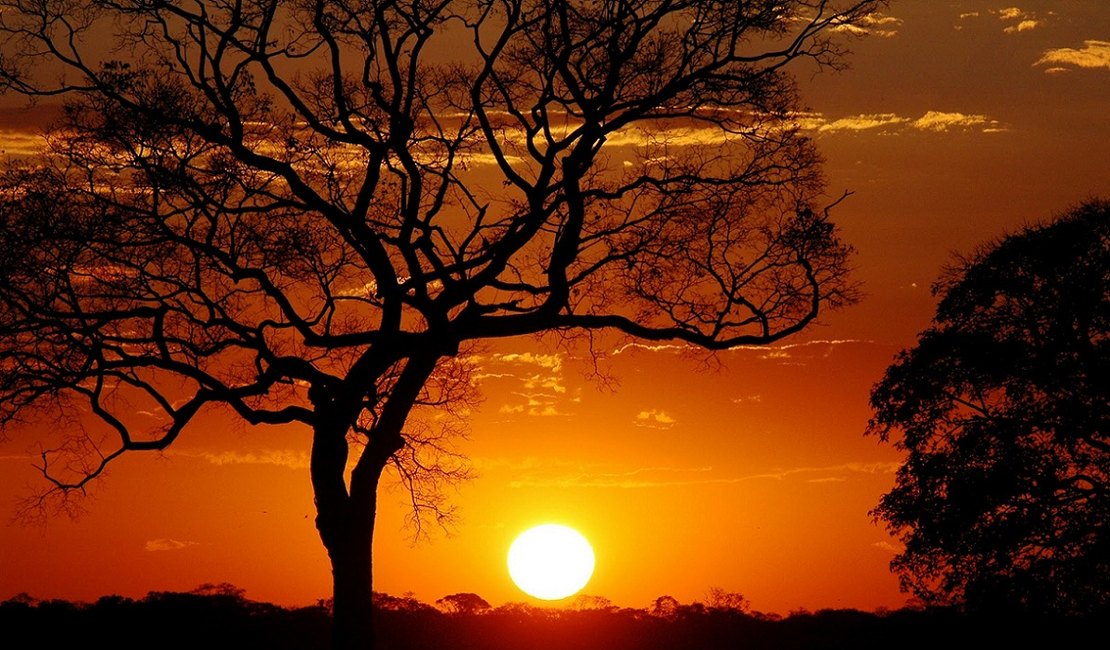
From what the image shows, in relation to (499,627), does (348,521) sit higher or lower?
higher

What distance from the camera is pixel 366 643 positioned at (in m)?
20.1

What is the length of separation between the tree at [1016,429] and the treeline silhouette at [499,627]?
89cm

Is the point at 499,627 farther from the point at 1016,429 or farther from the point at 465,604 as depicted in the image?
the point at 1016,429

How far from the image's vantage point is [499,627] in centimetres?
2453

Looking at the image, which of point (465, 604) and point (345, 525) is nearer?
point (345, 525)

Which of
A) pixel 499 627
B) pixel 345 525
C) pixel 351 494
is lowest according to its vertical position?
pixel 499 627

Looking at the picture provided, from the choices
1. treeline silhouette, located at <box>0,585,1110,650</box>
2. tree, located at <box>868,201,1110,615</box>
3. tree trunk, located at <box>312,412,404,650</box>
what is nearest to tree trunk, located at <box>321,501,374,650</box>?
tree trunk, located at <box>312,412,404,650</box>

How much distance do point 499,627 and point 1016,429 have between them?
37.9 ft

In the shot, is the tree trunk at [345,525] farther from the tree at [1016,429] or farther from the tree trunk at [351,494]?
the tree at [1016,429]

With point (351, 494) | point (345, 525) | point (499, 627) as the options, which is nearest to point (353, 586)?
point (345, 525)

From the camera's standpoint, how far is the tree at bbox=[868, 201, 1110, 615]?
81.2 ft

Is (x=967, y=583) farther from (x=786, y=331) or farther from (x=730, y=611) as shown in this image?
(x=786, y=331)

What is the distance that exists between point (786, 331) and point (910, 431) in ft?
20.7

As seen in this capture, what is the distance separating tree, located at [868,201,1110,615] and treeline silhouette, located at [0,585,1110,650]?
0.89 metres
